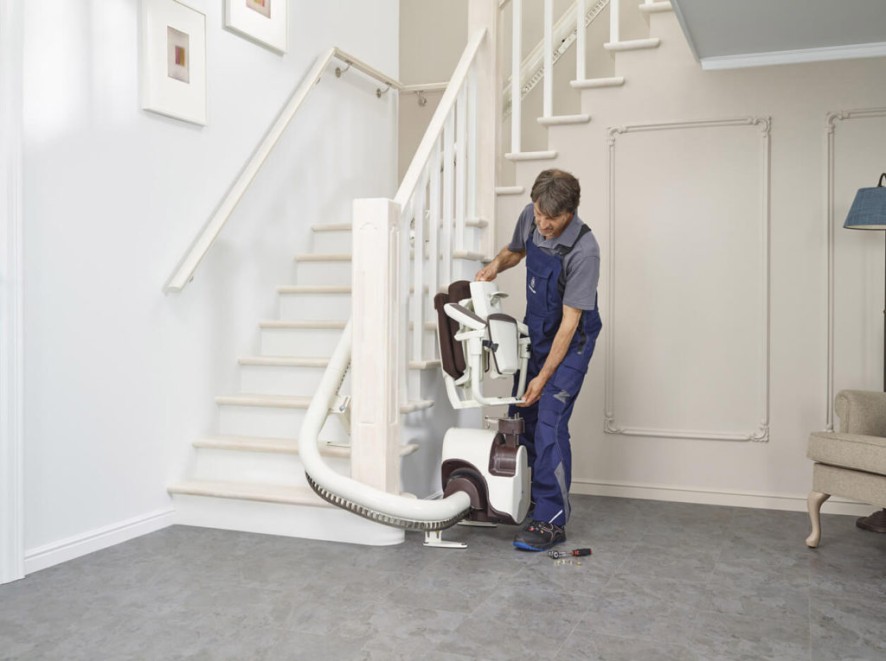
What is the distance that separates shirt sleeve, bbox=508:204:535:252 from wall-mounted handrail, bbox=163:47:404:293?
1256mm

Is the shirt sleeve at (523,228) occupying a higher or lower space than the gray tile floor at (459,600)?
higher

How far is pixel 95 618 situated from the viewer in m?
2.42

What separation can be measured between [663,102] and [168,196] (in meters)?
2.42

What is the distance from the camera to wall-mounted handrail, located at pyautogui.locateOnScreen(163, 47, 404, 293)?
3557mm

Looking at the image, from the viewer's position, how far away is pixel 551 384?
3.37 m

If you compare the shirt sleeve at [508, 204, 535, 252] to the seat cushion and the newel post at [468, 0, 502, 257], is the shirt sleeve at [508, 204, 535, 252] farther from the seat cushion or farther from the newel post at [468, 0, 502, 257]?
the seat cushion

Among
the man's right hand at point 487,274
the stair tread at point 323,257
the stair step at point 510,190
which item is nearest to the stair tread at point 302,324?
the stair tread at point 323,257

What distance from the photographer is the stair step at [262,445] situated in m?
3.35

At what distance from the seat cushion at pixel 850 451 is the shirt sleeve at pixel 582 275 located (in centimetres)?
103

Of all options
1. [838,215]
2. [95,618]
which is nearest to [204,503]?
[95,618]

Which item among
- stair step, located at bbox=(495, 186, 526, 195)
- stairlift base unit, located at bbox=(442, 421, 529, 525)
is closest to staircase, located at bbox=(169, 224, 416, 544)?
stairlift base unit, located at bbox=(442, 421, 529, 525)

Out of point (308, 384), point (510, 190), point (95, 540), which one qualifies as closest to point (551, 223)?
point (510, 190)

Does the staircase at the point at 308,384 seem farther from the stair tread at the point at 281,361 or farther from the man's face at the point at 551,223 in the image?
the man's face at the point at 551,223

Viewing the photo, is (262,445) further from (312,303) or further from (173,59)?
(173,59)
